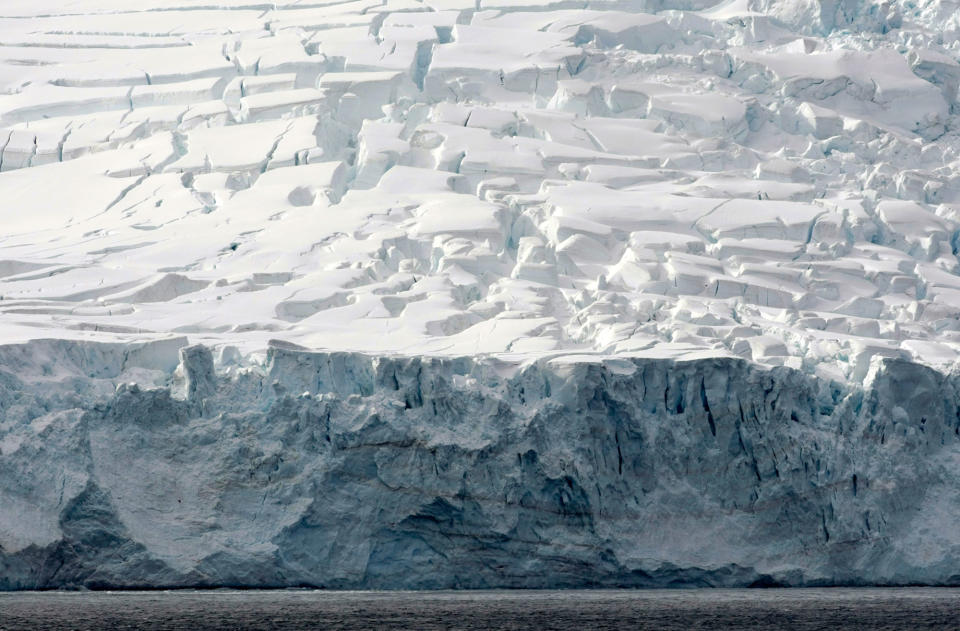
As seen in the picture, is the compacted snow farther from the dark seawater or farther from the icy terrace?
the dark seawater

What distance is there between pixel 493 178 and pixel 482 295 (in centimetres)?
340

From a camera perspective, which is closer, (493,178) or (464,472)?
(464,472)

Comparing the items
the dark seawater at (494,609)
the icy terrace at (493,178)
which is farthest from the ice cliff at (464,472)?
the icy terrace at (493,178)

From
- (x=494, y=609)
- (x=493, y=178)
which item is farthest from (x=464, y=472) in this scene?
(x=493, y=178)

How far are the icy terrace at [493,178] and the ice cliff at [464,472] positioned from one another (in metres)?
0.78

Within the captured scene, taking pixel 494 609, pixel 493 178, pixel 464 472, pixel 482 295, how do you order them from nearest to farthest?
pixel 494 609 → pixel 464 472 → pixel 482 295 → pixel 493 178

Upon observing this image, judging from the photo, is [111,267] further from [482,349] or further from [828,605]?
[828,605]

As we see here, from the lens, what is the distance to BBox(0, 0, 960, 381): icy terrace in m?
19.2

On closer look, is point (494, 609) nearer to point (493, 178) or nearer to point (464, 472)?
point (464, 472)

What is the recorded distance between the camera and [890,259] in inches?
854

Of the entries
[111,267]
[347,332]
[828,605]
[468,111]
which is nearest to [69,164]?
[111,267]

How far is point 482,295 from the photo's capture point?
20.0 metres

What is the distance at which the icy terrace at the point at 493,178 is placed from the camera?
1919 centimetres

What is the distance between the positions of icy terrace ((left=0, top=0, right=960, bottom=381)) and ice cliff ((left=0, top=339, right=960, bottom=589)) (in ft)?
2.57
